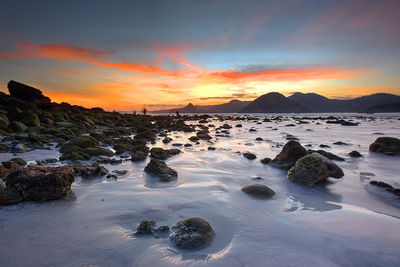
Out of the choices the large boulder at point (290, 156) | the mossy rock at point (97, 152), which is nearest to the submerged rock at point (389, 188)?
the large boulder at point (290, 156)

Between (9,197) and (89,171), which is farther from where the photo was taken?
(89,171)

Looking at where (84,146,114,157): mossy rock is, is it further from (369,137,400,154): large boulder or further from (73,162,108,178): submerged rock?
(369,137,400,154): large boulder

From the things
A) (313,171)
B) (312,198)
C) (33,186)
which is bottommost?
(312,198)

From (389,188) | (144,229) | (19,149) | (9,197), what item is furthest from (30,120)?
(389,188)

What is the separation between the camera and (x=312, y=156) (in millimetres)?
4812

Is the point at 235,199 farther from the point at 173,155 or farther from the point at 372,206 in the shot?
the point at 173,155

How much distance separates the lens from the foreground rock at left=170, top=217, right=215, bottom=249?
2326 mm

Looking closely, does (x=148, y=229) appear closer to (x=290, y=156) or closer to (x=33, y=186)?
(x=33, y=186)

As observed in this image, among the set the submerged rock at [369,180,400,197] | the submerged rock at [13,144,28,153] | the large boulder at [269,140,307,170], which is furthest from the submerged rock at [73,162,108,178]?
the submerged rock at [369,180,400,197]

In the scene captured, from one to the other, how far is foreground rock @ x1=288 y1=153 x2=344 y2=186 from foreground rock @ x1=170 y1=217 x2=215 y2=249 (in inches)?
122

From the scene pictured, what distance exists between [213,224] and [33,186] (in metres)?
3.00

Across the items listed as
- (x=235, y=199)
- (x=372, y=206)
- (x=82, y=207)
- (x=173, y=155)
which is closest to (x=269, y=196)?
(x=235, y=199)

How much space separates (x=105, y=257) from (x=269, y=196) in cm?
310

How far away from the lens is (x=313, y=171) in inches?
180
